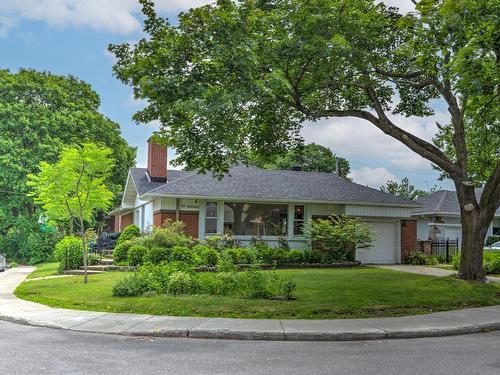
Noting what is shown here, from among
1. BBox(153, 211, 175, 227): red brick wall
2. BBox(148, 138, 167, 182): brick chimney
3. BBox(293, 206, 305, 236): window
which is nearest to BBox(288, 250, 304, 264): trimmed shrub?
BBox(293, 206, 305, 236): window

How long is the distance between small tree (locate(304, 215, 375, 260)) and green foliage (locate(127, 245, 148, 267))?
7.75m

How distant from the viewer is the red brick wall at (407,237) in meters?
26.7

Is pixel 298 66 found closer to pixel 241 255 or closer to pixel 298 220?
pixel 241 255

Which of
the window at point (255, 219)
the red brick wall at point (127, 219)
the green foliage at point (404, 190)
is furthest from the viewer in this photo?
the green foliage at point (404, 190)

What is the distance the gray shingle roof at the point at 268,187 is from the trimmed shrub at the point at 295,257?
3097 millimetres

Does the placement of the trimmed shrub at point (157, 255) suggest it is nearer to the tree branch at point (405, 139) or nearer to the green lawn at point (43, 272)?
the green lawn at point (43, 272)

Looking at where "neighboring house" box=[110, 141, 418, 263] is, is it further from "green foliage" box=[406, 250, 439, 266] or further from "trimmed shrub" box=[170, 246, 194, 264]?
"trimmed shrub" box=[170, 246, 194, 264]

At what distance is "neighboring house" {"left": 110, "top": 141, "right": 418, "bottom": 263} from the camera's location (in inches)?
944

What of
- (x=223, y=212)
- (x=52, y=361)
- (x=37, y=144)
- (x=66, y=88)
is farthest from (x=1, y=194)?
(x=52, y=361)

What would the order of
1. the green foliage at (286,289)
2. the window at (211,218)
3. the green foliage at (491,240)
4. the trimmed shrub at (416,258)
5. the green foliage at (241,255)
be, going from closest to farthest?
the green foliage at (286,289) < the green foliage at (241,255) < the window at (211,218) < the trimmed shrub at (416,258) < the green foliage at (491,240)

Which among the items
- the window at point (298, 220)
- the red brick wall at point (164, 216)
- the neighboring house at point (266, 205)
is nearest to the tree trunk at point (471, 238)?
the neighboring house at point (266, 205)

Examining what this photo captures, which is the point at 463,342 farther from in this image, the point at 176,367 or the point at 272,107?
the point at 272,107

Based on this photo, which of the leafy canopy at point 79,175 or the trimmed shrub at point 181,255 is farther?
the trimmed shrub at point 181,255

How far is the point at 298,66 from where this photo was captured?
13516 mm
